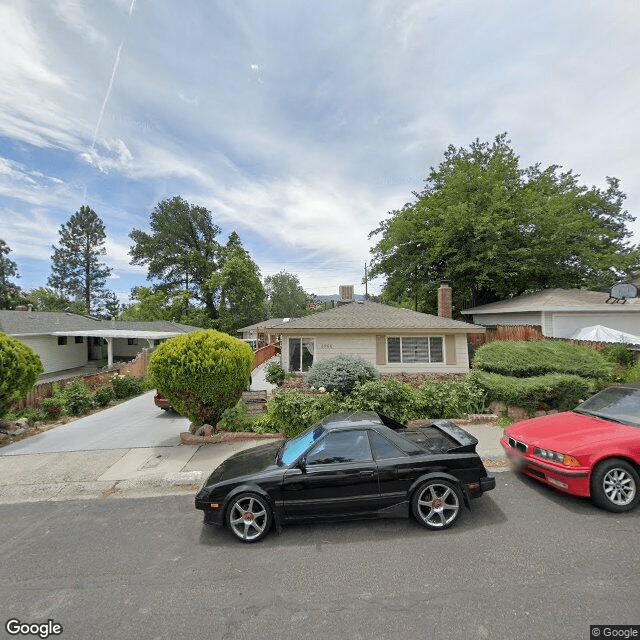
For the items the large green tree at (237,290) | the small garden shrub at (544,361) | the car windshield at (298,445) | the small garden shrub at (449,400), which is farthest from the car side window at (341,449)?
the large green tree at (237,290)

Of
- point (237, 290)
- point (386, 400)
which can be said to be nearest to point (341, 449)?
point (386, 400)

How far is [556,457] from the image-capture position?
4641mm

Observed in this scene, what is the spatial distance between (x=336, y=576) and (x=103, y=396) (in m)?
13.2

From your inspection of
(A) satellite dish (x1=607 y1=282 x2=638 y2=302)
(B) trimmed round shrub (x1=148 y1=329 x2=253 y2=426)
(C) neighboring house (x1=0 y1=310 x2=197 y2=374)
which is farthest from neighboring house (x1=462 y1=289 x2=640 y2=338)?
(C) neighboring house (x1=0 y1=310 x2=197 y2=374)

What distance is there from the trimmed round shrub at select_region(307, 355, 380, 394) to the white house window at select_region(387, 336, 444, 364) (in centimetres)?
293

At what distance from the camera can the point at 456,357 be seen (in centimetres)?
1293

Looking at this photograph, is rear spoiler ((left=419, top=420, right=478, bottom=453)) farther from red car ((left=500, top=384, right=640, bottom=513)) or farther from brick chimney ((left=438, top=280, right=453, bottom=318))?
brick chimney ((left=438, top=280, right=453, bottom=318))

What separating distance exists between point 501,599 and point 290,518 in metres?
2.31

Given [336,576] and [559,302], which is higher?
[559,302]

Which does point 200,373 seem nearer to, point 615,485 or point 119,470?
point 119,470

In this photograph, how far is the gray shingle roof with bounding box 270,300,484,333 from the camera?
12578mm

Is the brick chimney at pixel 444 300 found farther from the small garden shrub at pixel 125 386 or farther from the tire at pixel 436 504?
the small garden shrub at pixel 125 386

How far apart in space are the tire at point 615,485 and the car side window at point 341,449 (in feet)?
10.0

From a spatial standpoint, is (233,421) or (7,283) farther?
(7,283)
